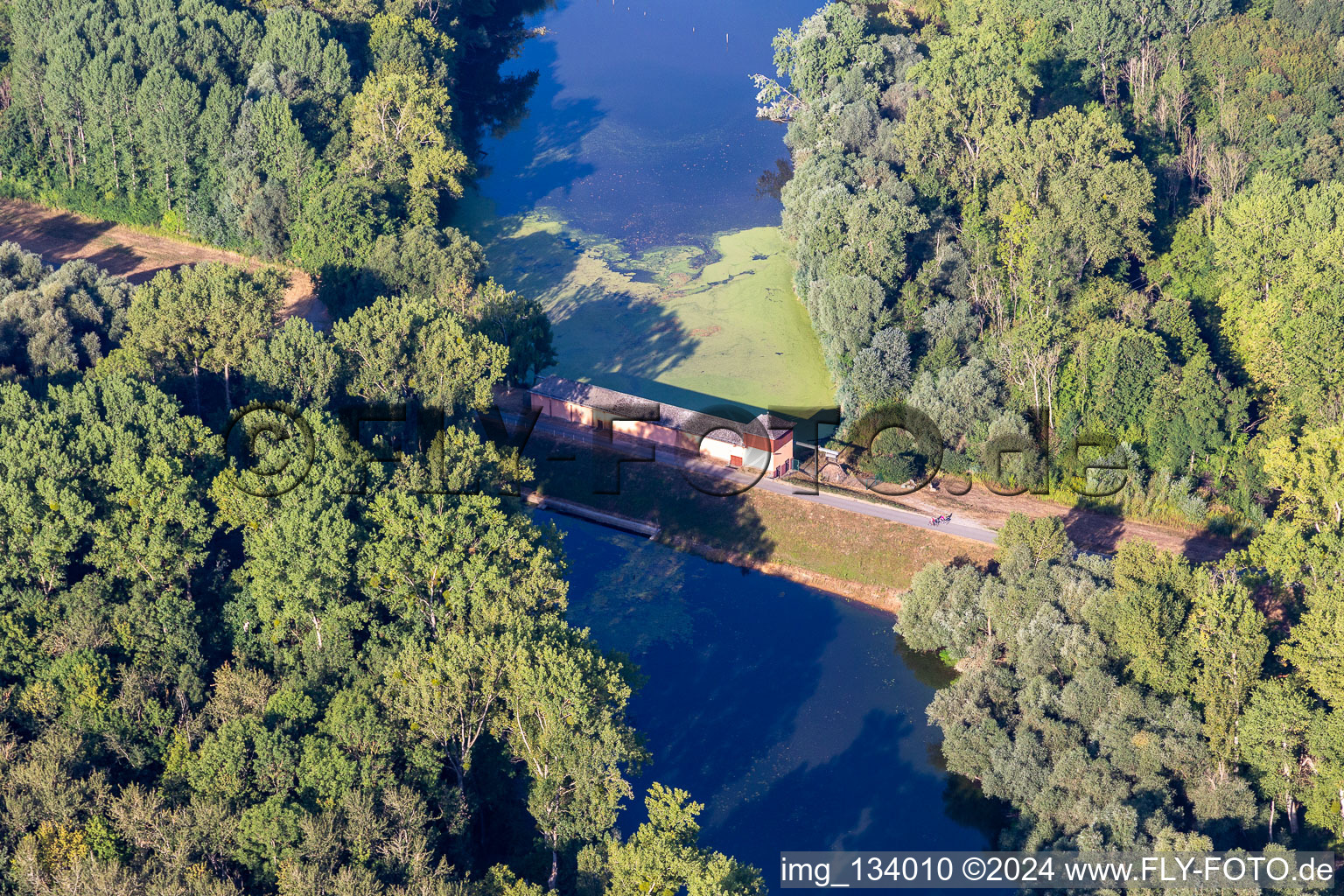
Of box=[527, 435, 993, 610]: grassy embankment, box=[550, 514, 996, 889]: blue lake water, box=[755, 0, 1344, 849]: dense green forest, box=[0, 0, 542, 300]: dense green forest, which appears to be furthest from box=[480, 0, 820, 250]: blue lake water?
box=[550, 514, 996, 889]: blue lake water

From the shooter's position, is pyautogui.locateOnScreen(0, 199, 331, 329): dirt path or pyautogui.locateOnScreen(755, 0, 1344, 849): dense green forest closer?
pyautogui.locateOnScreen(755, 0, 1344, 849): dense green forest

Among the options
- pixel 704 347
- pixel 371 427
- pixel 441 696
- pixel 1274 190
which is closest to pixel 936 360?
pixel 704 347

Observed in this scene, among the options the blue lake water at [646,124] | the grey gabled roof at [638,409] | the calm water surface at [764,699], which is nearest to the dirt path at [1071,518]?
the grey gabled roof at [638,409]

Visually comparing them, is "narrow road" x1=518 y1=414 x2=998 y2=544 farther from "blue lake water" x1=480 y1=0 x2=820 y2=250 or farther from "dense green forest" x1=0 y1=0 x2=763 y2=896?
"blue lake water" x1=480 y1=0 x2=820 y2=250

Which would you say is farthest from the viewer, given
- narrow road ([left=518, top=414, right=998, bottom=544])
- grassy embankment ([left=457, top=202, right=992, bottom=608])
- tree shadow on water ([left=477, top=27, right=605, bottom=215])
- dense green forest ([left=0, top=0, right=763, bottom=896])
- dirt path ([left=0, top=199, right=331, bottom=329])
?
tree shadow on water ([left=477, top=27, right=605, bottom=215])

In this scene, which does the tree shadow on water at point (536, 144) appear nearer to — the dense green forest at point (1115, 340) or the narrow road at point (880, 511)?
the dense green forest at point (1115, 340)

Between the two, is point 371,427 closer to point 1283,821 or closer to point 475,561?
point 475,561

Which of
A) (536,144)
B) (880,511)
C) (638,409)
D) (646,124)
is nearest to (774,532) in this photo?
(880,511)
